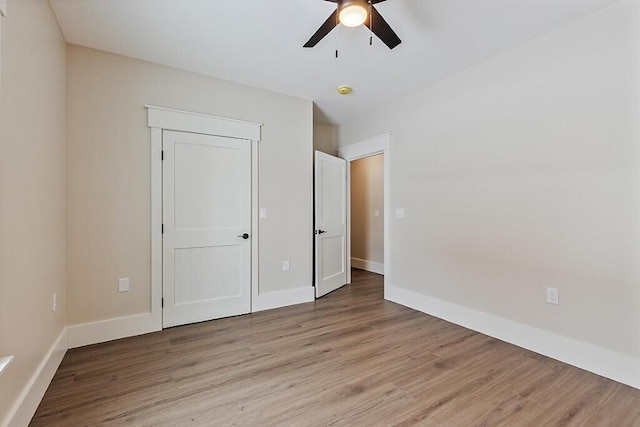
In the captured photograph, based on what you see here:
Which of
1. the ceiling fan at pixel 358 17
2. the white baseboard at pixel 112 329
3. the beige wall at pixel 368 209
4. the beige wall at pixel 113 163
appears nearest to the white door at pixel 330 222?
the beige wall at pixel 368 209

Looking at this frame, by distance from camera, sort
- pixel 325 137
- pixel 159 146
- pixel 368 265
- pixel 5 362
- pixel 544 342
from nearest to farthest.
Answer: pixel 5 362 → pixel 544 342 → pixel 159 146 → pixel 325 137 → pixel 368 265

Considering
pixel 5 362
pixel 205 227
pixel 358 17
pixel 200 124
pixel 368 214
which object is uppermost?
pixel 358 17

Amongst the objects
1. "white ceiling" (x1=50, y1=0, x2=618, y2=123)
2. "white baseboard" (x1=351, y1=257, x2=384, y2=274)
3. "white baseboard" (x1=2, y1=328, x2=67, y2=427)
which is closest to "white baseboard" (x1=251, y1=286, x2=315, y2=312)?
"white baseboard" (x1=2, y1=328, x2=67, y2=427)

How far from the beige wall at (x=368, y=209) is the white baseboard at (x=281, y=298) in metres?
2.14

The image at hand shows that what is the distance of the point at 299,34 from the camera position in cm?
238

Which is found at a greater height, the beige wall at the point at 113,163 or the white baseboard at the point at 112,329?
the beige wall at the point at 113,163

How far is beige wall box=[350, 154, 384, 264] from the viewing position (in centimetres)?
550

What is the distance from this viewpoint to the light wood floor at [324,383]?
1651mm

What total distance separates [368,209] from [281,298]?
2.81 meters

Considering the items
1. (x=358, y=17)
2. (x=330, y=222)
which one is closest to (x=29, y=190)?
(x=358, y=17)

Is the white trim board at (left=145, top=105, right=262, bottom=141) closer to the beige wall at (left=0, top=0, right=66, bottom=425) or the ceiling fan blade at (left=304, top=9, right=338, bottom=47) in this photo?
the beige wall at (left=0, top=0, right=66, bottom=425)

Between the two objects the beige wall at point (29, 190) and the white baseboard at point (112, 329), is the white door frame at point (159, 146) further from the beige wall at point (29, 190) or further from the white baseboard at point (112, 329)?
the beige wall at point (29, 190)

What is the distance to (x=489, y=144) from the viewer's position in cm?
276

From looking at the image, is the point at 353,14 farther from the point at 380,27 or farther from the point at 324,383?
the point at 324,383
